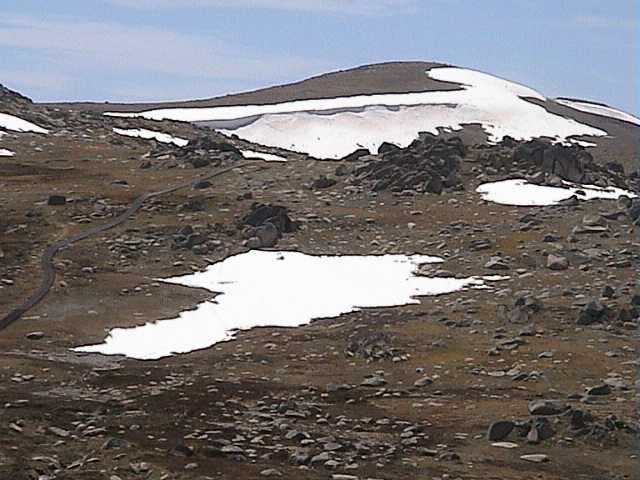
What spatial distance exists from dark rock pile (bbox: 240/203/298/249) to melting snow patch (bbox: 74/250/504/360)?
0.61m

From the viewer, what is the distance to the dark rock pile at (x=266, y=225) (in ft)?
89.3

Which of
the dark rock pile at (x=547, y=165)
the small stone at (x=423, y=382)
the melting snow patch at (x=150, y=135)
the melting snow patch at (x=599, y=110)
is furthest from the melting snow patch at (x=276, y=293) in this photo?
the melting snow patch at (x=599, y=110)

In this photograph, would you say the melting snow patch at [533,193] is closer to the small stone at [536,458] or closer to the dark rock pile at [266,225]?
the dark rock pile at [266,225]

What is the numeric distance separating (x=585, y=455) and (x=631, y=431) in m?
1.02

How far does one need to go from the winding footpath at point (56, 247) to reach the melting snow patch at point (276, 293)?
200cm

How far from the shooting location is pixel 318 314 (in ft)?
70.3

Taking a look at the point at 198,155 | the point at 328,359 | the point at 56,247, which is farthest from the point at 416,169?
the point at 328,359

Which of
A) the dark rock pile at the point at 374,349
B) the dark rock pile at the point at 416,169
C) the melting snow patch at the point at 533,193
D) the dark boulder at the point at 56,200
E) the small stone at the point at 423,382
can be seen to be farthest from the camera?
the dark rock pile at the point at 416,169

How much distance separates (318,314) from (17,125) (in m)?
33.8

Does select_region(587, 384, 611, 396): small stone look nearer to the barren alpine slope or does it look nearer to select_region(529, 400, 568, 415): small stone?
the barren alpine slope

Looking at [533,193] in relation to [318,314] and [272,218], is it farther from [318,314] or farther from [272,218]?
[318,314]

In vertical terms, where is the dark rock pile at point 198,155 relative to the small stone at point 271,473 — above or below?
above

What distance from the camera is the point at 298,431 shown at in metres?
12.2

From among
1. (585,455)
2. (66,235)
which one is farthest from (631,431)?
(66,235)
